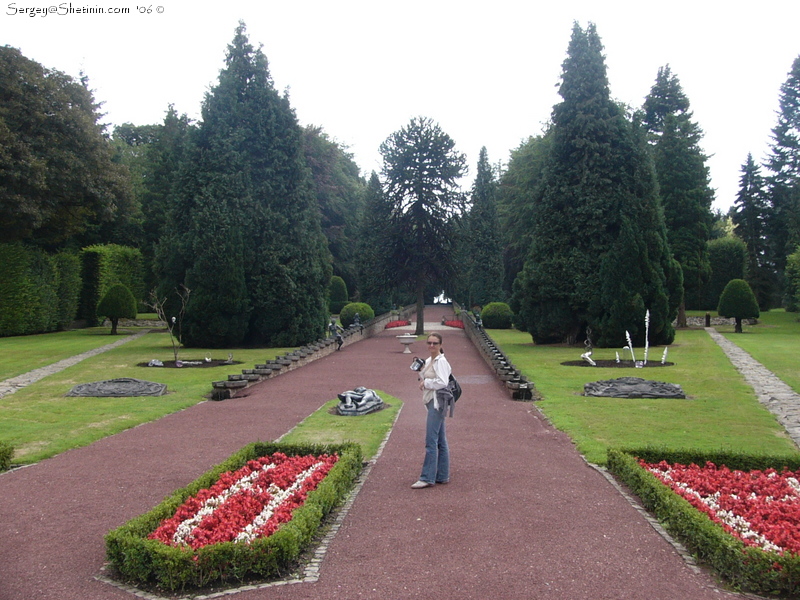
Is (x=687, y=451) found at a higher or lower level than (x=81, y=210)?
lower

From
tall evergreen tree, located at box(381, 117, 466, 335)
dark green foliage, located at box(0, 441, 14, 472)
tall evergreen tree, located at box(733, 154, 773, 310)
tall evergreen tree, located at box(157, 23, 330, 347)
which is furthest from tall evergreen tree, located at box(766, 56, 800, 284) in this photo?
dark green foliage, located at box(0, 441, 14, 472)

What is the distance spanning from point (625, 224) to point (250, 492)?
20303 mm

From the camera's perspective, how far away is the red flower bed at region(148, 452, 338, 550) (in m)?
5.07

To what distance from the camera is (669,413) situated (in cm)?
1114

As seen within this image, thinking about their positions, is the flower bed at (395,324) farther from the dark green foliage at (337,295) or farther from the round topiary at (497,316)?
the round topiary at (497,316)

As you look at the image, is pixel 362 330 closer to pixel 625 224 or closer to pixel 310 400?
pixel 625 224

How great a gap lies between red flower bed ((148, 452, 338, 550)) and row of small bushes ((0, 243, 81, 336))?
27210mm

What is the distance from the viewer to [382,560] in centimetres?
491

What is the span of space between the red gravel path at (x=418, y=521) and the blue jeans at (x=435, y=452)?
0.16 metres

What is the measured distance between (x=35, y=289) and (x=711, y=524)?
32.6 m

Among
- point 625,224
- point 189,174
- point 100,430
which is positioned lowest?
point 100,430

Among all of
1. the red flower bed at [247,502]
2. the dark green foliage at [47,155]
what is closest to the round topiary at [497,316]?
the dark green foliage at [47,155]

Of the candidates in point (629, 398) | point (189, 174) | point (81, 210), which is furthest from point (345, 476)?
point (81, 210)

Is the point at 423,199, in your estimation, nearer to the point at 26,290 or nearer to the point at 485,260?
the point at 485,260
